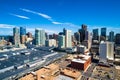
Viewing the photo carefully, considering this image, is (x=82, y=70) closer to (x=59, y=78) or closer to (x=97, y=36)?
(x=59, y=78)

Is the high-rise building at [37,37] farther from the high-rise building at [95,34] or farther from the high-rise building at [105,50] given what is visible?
the high-rise building at [105,50]

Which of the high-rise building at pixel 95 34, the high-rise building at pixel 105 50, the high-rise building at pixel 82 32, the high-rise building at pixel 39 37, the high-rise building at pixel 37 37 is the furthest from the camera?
the high-rise building at pixel 95 34

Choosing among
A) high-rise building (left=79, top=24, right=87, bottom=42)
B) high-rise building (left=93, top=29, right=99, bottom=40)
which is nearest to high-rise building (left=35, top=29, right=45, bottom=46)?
high-rise building (left=79, top=24, right=87, bottom=42)

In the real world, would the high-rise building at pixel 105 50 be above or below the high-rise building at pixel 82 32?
below

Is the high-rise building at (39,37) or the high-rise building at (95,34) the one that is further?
the high-rise building at (95,34)

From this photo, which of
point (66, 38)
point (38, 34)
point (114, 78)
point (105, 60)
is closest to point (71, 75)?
point (114, 78)

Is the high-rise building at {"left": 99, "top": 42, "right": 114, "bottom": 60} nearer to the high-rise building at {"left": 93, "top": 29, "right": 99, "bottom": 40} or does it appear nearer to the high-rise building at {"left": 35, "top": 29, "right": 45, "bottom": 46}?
the high-rise building at {"left": 93, "top": 29, "right": 99, "bottom": 40}

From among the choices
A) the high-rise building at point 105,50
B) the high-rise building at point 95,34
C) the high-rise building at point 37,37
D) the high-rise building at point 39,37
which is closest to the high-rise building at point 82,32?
the high-rise building at point 95,34

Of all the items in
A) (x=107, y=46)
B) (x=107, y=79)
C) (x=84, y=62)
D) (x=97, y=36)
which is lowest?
(x=107, y=79)

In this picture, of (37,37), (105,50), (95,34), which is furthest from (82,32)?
(105,50)

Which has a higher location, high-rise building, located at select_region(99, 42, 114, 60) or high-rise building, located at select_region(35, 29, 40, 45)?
high-rise building, located at select_region(35, 29, 40, 45)

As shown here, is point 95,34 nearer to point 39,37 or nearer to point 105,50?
point 39,37
